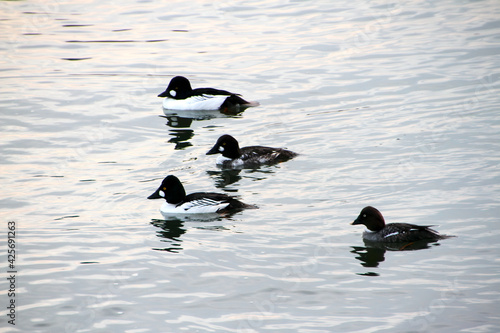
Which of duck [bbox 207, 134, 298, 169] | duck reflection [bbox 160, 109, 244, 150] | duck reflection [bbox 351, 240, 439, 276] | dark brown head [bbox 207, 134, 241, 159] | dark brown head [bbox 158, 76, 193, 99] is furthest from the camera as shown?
dark brown head [bbox 158, 76, 193, 99]

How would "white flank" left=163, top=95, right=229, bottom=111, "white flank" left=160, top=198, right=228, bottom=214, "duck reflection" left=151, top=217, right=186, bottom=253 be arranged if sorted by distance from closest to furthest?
"duck reflection" left=151, top=217, right=186, bottom=253 → "white flank" left=160, top=198, right=228, bottom=214 → "white flank" left=163, top=95, right=229, bottom=111

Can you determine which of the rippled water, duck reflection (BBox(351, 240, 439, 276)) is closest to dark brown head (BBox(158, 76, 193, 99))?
the rippled water

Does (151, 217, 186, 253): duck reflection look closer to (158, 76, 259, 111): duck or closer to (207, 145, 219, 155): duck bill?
(207, 145, 219, 155): duck bill

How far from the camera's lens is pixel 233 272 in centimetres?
1063

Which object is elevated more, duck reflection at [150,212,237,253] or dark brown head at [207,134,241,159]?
dark brown head at [207,134,241,159]

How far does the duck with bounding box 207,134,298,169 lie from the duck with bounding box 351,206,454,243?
3910 millimetres

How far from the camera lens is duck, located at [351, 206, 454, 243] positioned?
11250 millimetres

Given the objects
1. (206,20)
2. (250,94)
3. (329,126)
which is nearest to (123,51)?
(206,20)

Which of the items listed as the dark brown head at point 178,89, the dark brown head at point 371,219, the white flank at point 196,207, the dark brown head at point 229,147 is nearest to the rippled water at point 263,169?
the white flank at point 196,207

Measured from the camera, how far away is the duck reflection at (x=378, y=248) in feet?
36.3

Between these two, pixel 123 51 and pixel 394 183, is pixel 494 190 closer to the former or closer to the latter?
pixel 394 183

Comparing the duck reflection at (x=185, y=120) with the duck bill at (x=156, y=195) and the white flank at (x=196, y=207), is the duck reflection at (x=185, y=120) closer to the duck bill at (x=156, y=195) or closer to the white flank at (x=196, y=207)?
the duck bill at (x=156, y=195)

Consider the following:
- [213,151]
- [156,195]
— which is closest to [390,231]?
[156,195]

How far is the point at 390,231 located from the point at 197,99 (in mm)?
9922
